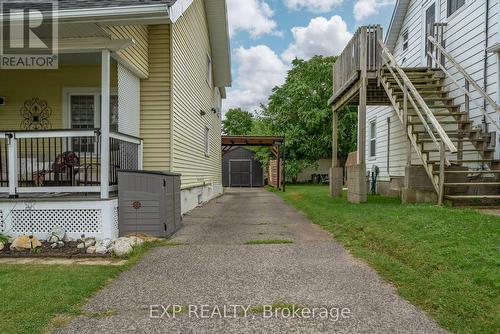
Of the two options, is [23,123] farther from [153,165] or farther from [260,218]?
[260,218]

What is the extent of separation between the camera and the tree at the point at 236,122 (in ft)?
227

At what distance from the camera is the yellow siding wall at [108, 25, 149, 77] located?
654cm

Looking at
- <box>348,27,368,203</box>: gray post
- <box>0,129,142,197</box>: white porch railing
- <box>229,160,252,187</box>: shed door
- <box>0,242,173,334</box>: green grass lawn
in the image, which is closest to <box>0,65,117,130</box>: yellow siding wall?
<box>0,129,142,197</box>: white porch railing

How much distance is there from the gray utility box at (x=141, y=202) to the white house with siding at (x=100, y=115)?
18 cm

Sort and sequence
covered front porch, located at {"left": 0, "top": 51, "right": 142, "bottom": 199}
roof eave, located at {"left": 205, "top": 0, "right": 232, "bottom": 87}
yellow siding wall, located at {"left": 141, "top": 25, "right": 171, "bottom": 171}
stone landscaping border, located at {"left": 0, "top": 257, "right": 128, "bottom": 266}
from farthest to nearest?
1. roof eave, located at {"left": 205, "top": 0, "right": 232, "bottom": 87}
2. yellow siding wall, located at {"left": 141, "top": 25, "right": 171, "bottom": 171}
3. covered front porch, located at {"left": 0, "top": 51, "right": 142, "bottom": 199}
4. stone landscaping border, located at {"left": 0, "top": 257, "right": 128, "bottom": 266}

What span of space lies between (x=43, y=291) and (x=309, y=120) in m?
27.1

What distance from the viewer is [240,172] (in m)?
31.9

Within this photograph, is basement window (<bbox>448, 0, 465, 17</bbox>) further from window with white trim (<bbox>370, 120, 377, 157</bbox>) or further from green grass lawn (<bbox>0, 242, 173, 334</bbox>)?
green grass lawn (<bbox>0, 242, 173, 334</bbox>)

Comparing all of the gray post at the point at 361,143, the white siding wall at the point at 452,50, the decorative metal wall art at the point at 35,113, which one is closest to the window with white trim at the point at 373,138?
the white siding wall at the point at 452,50

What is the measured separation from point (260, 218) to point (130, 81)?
3.99 meters

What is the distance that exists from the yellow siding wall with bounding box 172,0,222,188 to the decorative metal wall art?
2748 millimetres

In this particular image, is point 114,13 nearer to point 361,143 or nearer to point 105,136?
point 105,136

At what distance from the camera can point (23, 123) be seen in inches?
330

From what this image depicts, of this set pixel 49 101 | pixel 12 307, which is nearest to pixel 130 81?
pixel 49 101
